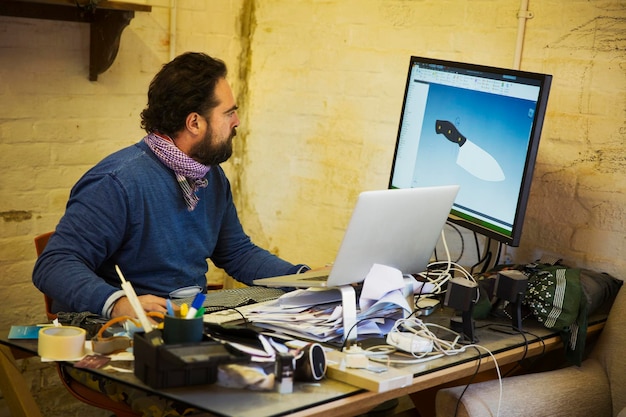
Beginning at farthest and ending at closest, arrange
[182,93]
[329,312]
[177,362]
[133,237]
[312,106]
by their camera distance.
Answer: [312,106]
[182,93]
[133,237]
[329,312]
[177,362]

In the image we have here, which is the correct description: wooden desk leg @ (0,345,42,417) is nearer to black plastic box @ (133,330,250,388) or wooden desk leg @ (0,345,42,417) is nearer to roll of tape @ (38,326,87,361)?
roll of tape @ (38,326,87,361)

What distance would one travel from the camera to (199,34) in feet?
10.7

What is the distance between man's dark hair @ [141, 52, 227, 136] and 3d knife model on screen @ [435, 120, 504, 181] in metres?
0.64

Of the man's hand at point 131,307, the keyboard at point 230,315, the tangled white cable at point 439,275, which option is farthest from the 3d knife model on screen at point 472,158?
the man's hand at point 131,307

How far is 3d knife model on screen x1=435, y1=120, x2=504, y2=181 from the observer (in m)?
2.26

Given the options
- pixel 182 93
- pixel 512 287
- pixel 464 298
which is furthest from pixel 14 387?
pixel 512 287

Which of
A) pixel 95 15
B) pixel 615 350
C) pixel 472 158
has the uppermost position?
pixel 95 15

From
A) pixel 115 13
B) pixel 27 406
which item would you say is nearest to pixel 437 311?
pixel 27 406

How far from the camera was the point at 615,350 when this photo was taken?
2.26 metres

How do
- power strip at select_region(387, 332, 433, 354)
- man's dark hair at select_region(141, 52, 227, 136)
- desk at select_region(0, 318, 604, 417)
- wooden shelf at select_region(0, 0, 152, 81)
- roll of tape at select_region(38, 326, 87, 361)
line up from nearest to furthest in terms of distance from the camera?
desk at select_region(0, 318, 604, 417) → roll of tape at select_region(38, 326, 87, 361) → power strip at select_region(387, 332, 433, 354) → man's dark hair at select_region(141, 52, 227, 136) → wooden shelf at select_region(0, 0, 152, 81)

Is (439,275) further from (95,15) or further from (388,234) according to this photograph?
(95,15)

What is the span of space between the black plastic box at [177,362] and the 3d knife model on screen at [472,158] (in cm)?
100

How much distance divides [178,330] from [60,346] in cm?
26

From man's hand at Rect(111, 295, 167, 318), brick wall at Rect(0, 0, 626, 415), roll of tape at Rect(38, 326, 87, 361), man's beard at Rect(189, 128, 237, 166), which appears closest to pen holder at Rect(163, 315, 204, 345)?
roll of tape at Rect(38, 326, 87, 361)
